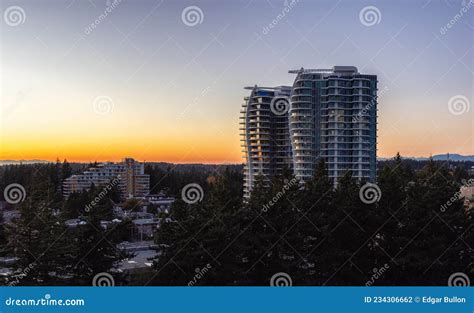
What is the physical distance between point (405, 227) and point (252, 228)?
74.0 inches

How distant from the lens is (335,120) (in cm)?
2178

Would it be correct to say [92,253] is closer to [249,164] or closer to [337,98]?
[249,164]
